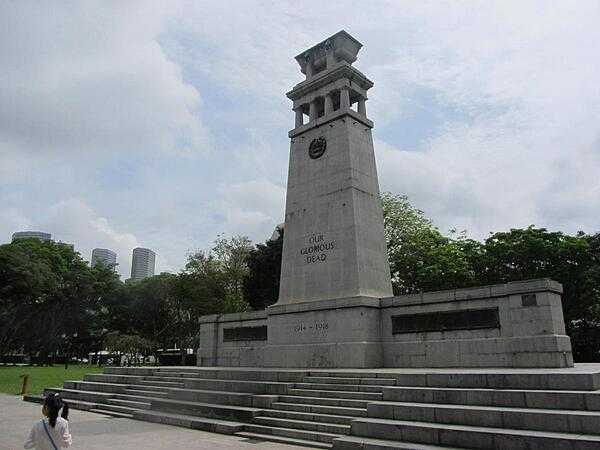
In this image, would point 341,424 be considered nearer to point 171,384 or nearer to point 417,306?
point 417,306

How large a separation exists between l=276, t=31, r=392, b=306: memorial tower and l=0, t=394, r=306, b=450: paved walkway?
6783 mm

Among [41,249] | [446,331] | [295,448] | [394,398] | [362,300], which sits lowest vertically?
[295,448]

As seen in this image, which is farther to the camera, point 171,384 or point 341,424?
point 171,384

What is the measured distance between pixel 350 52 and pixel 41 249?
43.0m

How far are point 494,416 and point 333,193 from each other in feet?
34.4

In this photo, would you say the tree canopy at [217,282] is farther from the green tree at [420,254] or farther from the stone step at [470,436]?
the stone step at [470,436]

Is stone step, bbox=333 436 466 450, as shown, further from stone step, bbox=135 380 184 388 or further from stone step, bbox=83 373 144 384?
stone step, bbox=83 373 144 384

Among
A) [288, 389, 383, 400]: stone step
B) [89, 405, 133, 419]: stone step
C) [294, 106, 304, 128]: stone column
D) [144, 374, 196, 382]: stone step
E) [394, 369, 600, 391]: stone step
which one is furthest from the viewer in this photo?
[294, 106, 304, 128]: stone column

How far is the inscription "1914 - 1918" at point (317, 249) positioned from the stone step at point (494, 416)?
7.95 metres

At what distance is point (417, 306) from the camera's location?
46.0ft

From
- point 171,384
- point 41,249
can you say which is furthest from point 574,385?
point 41,249

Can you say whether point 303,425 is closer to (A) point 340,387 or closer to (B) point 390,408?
(A) point 340,387

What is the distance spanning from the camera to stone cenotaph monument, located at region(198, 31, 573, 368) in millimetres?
12055

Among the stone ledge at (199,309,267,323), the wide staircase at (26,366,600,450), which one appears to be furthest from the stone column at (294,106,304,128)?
the wide staircase at (26,366,600,450)
